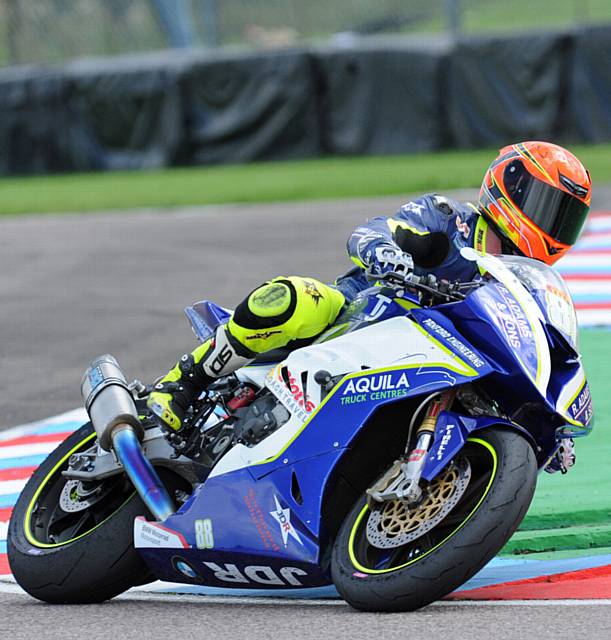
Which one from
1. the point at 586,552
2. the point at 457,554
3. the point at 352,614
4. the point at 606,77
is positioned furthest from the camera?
the point at 606,77

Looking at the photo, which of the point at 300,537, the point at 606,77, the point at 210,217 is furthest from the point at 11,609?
the point at 606,77

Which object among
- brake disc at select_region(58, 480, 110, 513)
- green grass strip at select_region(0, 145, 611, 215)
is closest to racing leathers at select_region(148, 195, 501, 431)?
brake disc at select_region(58, 480, 110, 513)

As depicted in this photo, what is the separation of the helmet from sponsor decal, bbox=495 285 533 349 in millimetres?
596

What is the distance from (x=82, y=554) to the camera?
15.3ft

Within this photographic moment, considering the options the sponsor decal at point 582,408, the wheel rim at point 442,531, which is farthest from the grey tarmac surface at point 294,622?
the sponsor decal at point 582,408

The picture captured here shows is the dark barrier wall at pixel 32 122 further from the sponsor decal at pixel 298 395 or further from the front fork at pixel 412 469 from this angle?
the front fork at pixel 412 469

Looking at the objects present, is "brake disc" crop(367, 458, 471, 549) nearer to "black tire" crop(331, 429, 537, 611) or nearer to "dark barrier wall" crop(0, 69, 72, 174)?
"black tire" crop(331, 429, 537, 611)

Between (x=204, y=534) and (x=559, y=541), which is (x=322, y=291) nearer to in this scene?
(x=204, y=534)

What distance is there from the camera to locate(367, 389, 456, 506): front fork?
4.12 m

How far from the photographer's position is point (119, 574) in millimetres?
4688

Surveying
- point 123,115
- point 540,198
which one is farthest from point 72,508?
point 123,115

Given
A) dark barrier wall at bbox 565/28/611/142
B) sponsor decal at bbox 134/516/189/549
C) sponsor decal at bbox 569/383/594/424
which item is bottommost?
dark barrier wall at bbox 565/28/611/142

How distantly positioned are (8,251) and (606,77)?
8.59 metres

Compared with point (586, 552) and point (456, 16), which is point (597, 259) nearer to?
point (586, 552)
